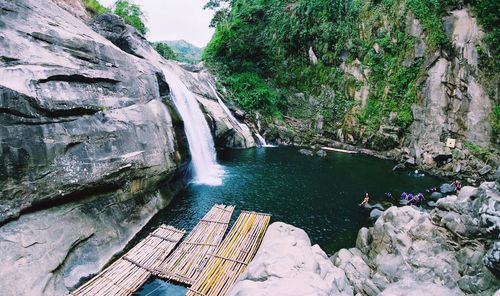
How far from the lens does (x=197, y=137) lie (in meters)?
24.5

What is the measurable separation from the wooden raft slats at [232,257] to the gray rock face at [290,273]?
121cm

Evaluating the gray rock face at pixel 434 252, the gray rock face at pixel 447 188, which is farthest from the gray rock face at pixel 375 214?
the gray rock face at pixel 447 188

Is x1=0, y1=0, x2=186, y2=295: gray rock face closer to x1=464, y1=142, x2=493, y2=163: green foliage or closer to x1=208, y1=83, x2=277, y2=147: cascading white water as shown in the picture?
x1=208, y1=83, x2=277, y2=147: cascading white water

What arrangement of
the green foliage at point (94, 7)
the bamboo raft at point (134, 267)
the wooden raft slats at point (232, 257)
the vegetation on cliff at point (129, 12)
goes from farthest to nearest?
the vegetation on cliff at point (129, 12), the green foliage at point (94, 7), the wooden raft slats at point (232, 257), the bamboo raft at point (134, 267)

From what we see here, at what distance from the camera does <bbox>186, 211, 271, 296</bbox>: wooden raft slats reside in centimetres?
1015

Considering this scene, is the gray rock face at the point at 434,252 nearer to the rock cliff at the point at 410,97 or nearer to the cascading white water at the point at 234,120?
the rock cliff at the point at 410,97

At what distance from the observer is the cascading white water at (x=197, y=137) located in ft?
73.6

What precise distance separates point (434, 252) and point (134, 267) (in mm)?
11428

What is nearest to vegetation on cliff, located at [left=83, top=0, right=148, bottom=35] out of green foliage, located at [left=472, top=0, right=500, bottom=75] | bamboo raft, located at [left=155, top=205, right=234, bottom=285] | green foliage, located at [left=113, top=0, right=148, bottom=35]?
green foliage, located at [left=113, top=0, right=148, bottom=35]

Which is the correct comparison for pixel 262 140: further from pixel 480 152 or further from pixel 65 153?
pixel 65 153

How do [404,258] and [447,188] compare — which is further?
[447,188]

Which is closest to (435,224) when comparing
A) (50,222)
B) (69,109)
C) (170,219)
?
(170,219)

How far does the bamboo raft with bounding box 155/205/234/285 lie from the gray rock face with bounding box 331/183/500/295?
550 centimetres

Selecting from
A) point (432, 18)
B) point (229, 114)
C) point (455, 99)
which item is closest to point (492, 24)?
point (432, 18)
